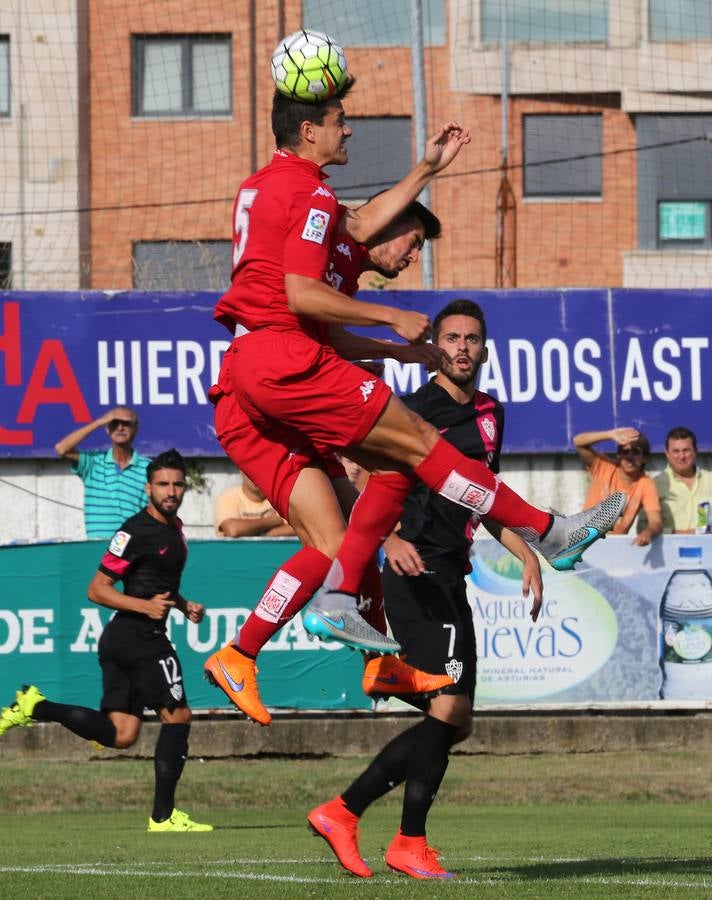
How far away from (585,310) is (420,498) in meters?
8.61

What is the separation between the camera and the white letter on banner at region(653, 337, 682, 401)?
1652 centimetres

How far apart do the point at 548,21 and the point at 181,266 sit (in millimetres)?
14150

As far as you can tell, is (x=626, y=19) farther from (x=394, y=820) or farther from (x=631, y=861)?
(x=631, y=861)

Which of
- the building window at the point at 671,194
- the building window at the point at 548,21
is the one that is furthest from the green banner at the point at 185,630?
the building window at the point at 671,194

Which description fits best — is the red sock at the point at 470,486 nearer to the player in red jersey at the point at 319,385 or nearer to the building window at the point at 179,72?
the player in red jersey at the point at 319,385

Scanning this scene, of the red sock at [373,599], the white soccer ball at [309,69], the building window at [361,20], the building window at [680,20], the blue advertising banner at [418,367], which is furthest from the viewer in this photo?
the building window at [680,20]

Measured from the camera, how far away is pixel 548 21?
30938 mm

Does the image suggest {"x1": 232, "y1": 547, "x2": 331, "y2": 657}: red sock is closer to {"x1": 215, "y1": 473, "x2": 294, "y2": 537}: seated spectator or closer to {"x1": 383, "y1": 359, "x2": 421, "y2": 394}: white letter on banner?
{"x1": 215, "y1": 473, "x2": 294, "y2": 537}: seated spectator

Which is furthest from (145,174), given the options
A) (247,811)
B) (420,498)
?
(420,498)

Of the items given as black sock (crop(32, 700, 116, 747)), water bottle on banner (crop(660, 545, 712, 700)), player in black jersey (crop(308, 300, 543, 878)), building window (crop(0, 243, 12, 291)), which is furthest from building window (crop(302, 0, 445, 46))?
player in black jersey (crop(308, 300, 543, 878))

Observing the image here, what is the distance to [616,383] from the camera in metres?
16.5

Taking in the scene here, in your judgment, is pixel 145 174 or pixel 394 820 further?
pixel 145 174

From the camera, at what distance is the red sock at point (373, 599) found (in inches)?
295

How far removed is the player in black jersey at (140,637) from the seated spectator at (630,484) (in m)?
3.97
